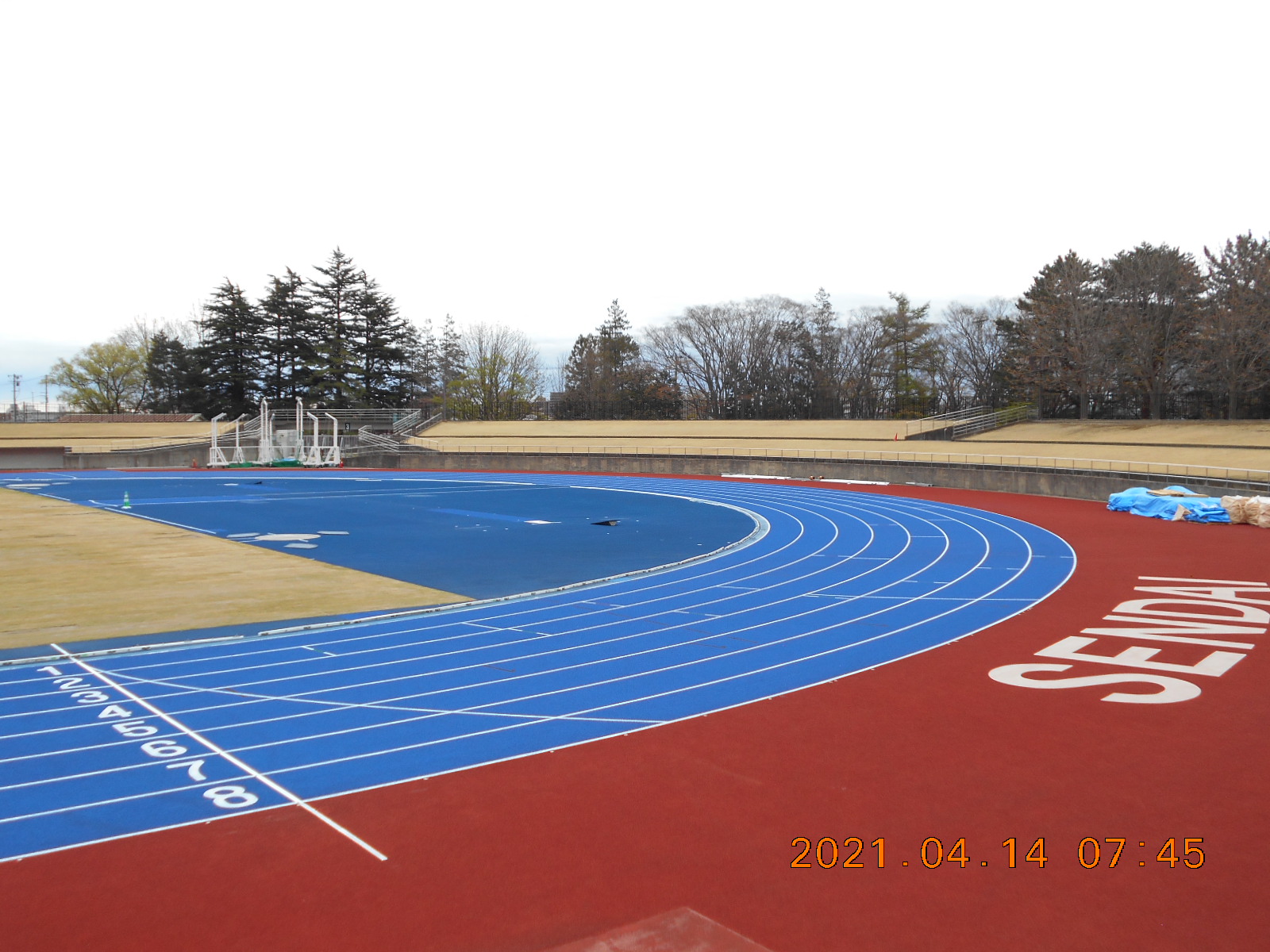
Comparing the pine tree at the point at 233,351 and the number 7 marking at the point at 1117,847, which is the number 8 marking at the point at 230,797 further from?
the pine tree at the point at 233,351

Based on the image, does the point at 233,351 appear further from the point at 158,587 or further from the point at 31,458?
the point at 158,587

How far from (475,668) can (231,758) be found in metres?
2.47

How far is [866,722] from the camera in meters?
6.22

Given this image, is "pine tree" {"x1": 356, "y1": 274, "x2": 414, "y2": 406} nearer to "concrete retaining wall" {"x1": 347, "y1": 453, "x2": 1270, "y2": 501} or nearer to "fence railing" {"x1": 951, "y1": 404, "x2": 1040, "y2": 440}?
"concrete retaining wall" {"x1": 347, "y1": 453, "x2": 1270, "y2": 501}

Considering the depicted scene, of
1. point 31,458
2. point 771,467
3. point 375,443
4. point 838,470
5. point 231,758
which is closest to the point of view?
point 231,758

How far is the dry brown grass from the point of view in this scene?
9367mm

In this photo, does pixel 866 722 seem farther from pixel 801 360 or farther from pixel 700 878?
pixel 801 360

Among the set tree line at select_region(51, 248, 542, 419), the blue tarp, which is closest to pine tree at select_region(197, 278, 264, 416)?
tree line at select_region(51, 248, 542, 419)

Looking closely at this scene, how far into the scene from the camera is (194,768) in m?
5.25

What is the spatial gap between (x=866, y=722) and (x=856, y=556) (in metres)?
8.99

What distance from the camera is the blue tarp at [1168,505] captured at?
19328 millimetres

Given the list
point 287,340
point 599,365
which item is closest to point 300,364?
point 287,340

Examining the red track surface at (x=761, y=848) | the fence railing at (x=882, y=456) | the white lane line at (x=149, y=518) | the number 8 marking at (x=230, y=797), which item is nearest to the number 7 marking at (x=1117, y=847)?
the red track surface at (x=761, y=848)

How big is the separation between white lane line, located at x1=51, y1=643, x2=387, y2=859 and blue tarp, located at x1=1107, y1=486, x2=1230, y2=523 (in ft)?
68.6
